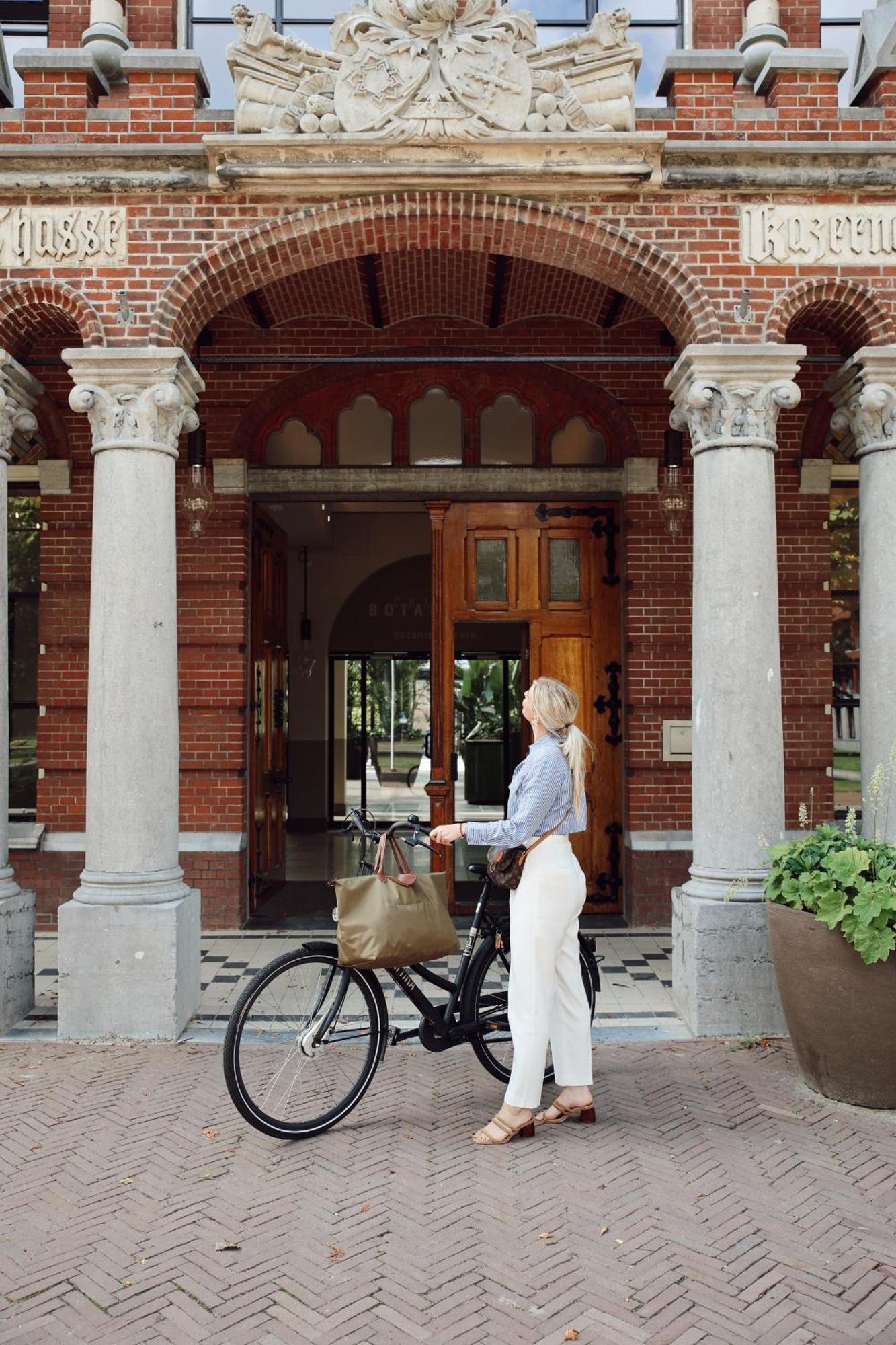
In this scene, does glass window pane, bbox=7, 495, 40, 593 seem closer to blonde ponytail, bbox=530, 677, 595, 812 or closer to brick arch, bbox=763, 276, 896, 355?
blonde ponytail, bbox=530, 677, 595, 812

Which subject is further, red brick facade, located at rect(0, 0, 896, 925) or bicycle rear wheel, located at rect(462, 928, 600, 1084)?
red brick facade, located at rect(0, 0, 896, 925)

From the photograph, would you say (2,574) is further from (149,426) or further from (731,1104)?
(731,1104)

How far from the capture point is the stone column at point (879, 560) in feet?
19.9

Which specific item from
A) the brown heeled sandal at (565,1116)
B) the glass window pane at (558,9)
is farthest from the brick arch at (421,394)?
the brown heeled sandal at (565,1116)

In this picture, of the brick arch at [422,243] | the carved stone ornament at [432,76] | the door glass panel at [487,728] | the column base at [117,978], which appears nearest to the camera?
the column base at [117,978]

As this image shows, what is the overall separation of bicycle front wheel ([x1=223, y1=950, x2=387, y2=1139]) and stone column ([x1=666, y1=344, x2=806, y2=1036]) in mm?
2142

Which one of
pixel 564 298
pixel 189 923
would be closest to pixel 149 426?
pixel 189 923

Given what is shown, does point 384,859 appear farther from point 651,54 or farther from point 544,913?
point 651,54

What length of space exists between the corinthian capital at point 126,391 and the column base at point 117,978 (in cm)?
272

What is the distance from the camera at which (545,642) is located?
896 centimetres

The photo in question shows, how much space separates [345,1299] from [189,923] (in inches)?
121

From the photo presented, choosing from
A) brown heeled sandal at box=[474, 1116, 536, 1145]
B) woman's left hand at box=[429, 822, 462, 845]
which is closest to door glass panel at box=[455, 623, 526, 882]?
brown heeled sandal at box=[474, 1116, 536, 1145]

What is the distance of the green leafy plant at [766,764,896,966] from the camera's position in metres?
4.64

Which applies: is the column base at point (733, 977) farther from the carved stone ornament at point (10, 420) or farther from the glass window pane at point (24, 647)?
the glass window pane at point (24, 647)
